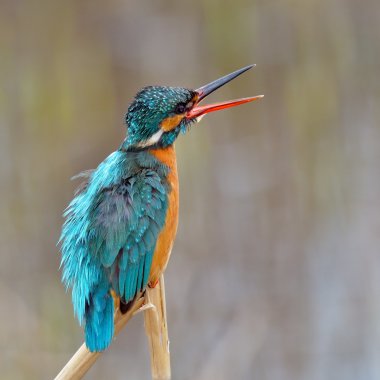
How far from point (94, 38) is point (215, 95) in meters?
0.75

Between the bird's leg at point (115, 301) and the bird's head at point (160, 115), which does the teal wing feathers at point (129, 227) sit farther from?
the bird's head at point (160, 115)

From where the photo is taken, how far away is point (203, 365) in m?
4.57

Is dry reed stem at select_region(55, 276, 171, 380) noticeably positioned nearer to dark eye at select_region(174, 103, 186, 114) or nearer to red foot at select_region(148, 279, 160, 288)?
red foot at select_region(148, 279, 160, 288)

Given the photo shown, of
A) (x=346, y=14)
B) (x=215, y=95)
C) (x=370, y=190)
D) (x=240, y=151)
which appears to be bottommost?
(x=370, y=190)

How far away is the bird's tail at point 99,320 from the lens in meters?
2.64

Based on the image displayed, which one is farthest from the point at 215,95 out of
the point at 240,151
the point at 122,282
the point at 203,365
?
the point at 122,282

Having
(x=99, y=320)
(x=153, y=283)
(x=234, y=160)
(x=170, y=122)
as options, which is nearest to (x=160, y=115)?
(x=170, y=122)

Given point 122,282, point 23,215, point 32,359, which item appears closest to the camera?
point 122,282

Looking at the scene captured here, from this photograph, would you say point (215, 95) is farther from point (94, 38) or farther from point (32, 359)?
point (32, 359)

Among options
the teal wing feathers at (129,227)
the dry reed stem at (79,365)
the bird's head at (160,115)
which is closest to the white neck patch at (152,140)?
the bird's head at (160,115)

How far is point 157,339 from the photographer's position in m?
2.67

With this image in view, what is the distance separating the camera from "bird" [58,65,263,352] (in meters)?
2.86

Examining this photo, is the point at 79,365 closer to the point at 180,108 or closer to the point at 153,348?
the point at 153,348

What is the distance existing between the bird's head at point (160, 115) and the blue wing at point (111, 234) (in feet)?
0.29
